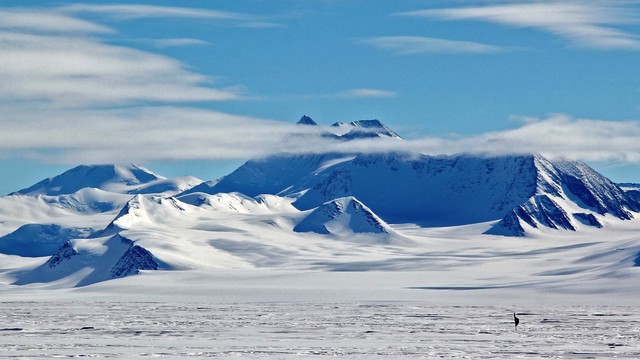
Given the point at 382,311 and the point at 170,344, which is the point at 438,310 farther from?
the point at 170,344

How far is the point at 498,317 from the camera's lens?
13100 centimetres

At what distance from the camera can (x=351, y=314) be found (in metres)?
137

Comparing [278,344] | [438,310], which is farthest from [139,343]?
[438,310]

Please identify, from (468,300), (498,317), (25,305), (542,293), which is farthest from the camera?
(542,293)

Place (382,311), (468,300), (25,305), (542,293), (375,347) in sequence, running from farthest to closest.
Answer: (542,293)
(468,300)
(25,305)
(382,311)
(375,347)

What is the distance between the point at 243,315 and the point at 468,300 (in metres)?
51.8

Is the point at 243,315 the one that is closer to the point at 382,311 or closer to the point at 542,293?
the point at 382,311

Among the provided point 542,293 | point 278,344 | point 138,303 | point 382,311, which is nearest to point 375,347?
point 278,344

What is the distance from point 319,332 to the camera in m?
110

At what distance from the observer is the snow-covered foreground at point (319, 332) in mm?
91375

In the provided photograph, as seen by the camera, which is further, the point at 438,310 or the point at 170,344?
the point at 438,310

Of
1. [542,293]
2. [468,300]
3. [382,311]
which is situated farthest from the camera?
[542,293]

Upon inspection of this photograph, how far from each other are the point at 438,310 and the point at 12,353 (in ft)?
215

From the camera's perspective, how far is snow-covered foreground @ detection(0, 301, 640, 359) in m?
91.4
